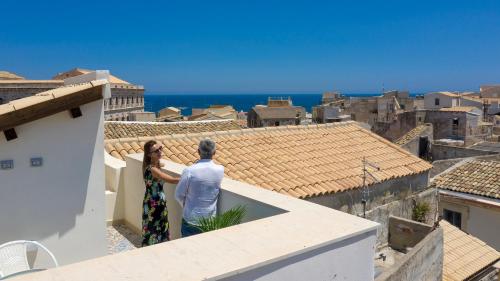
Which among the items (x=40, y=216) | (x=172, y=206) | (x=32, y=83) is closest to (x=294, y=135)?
(x=172, y=206)

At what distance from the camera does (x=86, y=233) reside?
5.96 m

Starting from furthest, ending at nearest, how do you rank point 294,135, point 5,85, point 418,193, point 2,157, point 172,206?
point 5,85
point 294,135
point 418,193
point 172,206
point 2,157

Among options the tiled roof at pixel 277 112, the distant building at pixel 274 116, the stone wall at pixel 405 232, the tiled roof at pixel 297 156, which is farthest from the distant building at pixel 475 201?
the tiled roof at pixel 277 112

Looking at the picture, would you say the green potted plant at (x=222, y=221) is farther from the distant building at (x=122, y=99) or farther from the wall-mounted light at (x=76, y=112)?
the distant building at (x=122, y=99)

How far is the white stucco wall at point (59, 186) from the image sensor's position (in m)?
5.32

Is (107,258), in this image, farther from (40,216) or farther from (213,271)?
(40,216)

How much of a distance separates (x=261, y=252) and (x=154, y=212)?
8.61 feet

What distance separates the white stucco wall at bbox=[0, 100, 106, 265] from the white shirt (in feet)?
5.97

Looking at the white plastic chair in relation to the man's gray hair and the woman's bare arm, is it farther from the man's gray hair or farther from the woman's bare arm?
the man's gray hair

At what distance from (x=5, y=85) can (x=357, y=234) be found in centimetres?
5027

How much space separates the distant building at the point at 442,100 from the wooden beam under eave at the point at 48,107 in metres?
72.1

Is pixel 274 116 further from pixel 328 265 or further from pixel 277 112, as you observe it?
pixel 328 265

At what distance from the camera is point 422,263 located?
28.0 ft

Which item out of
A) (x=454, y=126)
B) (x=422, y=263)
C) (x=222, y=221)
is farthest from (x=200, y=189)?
(x=454, y=126)
